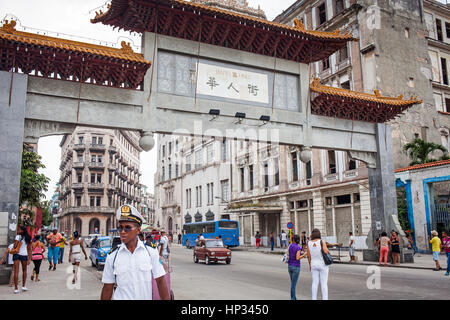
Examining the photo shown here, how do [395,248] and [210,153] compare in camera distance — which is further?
[210,153]

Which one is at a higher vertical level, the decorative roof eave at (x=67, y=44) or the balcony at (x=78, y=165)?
the balcony at (x=78, y=165)

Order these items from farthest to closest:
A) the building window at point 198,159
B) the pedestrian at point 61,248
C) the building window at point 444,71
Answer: the building window at point 198,159 < the building window at point 444,71 < the pedestrian at point 61,248

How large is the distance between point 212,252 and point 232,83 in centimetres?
967

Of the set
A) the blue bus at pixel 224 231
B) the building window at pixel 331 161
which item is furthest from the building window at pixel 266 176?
the building window at pixel 331 161

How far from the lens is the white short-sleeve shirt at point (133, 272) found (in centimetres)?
388

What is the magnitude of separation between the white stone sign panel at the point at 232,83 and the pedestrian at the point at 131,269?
1246 cm

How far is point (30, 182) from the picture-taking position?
25297mm

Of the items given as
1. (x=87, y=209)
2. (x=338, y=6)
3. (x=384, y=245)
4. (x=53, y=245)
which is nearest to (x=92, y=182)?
A: (x=87, y=209)

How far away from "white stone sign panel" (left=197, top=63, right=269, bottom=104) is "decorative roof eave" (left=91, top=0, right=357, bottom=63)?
3.68 feet

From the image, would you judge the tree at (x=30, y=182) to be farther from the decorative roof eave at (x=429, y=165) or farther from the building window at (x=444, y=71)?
the building window at (x=444, y=71)

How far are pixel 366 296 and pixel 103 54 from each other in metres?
11.5

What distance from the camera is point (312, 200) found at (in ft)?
116

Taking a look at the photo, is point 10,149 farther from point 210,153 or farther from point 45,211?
point 45,211
